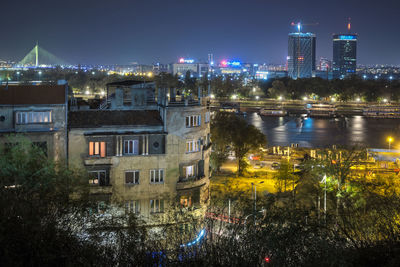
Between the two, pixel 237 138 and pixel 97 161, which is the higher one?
pixel 97 161

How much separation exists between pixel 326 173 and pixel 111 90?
19.9ft

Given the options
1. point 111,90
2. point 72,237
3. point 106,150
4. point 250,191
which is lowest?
point 250,191

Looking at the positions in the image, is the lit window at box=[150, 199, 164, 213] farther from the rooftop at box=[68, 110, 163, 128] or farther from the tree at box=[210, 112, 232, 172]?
the tree at box=[210, 112, 232, 172]

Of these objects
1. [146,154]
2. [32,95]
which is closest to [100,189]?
[146,154]

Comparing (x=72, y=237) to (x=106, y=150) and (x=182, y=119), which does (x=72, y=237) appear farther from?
(x=182, y=119)

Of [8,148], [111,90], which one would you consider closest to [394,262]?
[8,148]

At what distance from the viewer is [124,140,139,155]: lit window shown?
10148 millimetres

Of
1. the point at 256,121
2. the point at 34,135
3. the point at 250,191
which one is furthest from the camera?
the point at 256,121

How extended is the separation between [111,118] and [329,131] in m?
29.0

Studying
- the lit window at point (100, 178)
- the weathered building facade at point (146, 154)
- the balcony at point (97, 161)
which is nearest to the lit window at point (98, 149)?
the weathered building facade at point (146, 154)

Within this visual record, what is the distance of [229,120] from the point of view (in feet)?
70.5

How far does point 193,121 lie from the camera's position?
1076 cm

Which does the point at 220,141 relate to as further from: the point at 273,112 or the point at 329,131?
the point at 273,112

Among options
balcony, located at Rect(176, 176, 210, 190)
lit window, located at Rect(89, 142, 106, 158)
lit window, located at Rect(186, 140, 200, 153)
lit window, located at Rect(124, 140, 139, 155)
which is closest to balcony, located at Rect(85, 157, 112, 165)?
lit window, located at Rect(89, 142, 106, 158)
